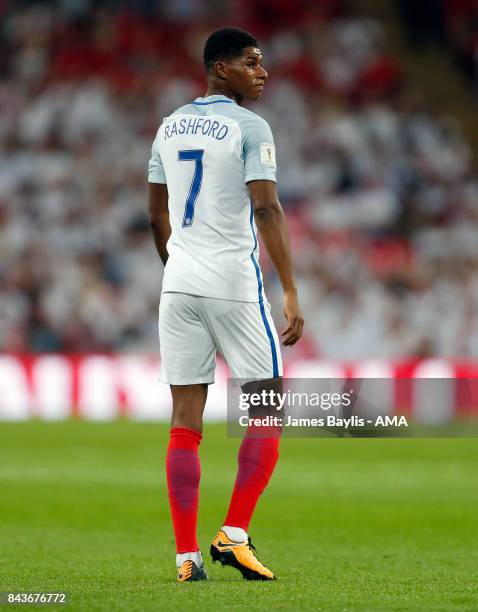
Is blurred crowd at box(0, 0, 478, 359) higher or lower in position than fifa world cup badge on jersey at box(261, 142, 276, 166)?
higher

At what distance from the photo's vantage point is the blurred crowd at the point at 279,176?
17031 millimetres

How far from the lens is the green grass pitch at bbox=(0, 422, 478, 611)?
4.58 m

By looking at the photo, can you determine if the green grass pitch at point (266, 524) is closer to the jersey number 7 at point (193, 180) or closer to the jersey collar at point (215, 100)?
the jersey number 7 at point (193, 180)

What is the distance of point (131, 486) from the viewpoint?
31.7ft

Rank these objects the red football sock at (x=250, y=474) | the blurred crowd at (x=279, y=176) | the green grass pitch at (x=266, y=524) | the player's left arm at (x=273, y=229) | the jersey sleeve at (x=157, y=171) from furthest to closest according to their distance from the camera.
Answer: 1. the blurred crowd at (x=279, y=176)
2. the jersey sleeve at (x=157, y=171)
3. the red football sock at (x=250, y=474)
4. the player's left arm at (x=273, y=229)
5. the green grass pitch at (x=266, y=524)

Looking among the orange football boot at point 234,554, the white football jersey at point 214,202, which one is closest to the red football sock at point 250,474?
the orange football boot at point 234,554

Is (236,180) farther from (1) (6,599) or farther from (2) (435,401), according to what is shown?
(2) (435,401)

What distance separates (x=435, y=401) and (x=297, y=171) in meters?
4.59

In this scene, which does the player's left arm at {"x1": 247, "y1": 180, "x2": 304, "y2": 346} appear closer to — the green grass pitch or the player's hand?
the player's hand

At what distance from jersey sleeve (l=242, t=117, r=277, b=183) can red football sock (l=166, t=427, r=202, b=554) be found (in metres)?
0.96

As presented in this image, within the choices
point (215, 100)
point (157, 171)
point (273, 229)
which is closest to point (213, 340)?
point (273, 229)

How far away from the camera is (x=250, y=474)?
482cm

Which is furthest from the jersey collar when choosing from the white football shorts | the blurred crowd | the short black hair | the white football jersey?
the blurred crowd

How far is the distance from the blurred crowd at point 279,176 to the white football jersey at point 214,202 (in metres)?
11.2
